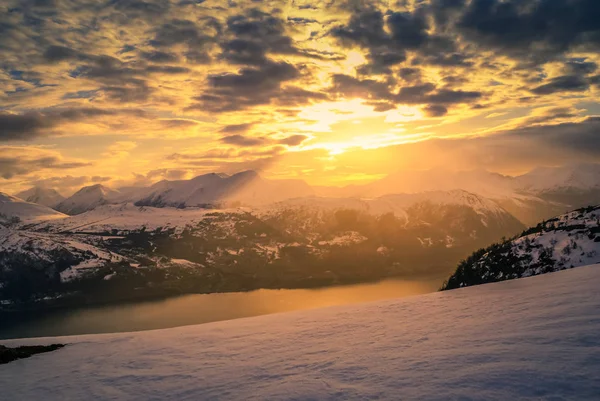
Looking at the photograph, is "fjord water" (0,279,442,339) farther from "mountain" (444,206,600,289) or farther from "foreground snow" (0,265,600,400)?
"foreground snow" (0,265,600,400)

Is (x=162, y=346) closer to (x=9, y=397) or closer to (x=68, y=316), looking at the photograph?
(x=9, y=397)

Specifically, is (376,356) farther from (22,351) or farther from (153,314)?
(153,314)

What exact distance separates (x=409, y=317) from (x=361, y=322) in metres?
1.69

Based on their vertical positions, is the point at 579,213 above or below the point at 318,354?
above

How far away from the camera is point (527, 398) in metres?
5.93

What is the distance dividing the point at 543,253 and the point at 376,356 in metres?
16.2

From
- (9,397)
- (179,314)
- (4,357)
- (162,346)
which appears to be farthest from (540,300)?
(179,314)

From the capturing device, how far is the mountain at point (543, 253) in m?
19.3

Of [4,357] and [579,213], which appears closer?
[4,357]

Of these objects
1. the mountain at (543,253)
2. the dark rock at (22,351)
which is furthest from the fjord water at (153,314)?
the dark rock at (22,351)

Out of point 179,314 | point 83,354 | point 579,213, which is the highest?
point 579,213

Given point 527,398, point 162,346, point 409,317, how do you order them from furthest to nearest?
point 162,346, point 409,317, point 527,398

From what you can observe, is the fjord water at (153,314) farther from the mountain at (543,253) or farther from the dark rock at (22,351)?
the dark rock at (22,351)

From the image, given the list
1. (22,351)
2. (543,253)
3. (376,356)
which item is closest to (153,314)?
(22,351)
